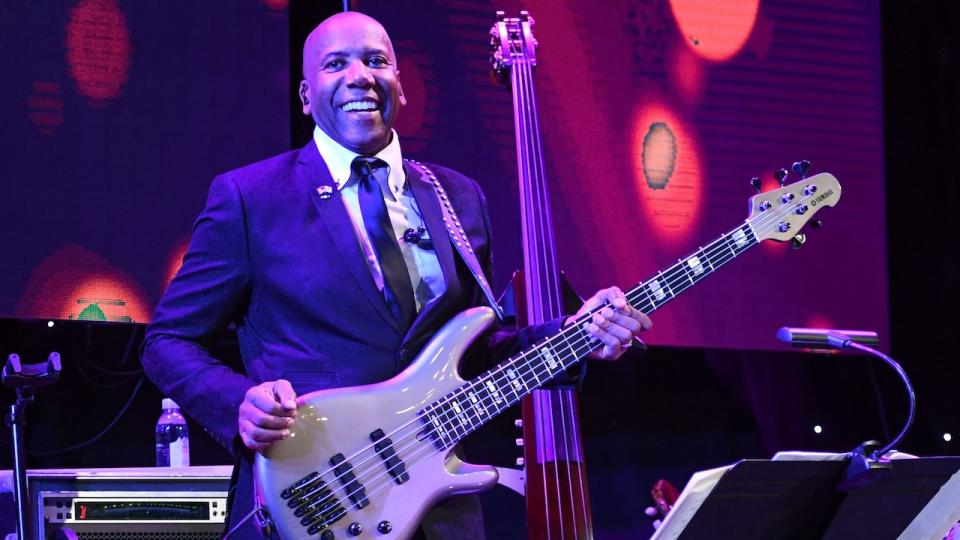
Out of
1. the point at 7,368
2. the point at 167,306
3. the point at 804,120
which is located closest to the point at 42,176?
the point at 7,368

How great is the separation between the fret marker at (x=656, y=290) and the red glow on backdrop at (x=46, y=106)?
2.24 m

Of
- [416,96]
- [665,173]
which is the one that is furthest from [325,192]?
[665,173]

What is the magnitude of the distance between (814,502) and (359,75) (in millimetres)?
1483

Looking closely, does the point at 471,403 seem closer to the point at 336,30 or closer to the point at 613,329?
the point at 613,329

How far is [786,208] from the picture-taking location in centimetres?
329

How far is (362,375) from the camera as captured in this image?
9.07ft

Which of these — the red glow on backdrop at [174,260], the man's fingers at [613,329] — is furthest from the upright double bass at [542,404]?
the red glow on backdrop at [174,260]

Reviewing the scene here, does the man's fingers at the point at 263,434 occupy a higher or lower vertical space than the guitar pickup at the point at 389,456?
higher

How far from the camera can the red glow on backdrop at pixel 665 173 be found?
16.4 feet

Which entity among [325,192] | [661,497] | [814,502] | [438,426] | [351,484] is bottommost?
[661,497]

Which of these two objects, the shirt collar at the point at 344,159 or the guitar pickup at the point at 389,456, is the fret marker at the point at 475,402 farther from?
the shirt collar at the point at 344,159

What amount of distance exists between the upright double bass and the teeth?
31.7 inches

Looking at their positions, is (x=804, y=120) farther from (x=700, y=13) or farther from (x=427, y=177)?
(x=427, y=177)

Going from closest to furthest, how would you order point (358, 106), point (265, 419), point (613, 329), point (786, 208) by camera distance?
Answer: 1. point (265, 419)
2. point (613, 329)
3. point (358, 106)
4. point (786, 208)
